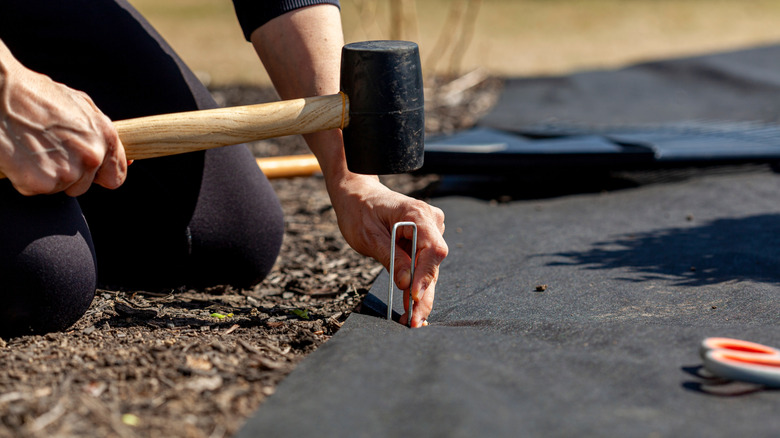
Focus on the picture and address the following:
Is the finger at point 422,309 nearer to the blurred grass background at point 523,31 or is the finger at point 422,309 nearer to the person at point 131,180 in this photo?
the person at point 131,180

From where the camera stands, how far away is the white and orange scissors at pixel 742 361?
134cm

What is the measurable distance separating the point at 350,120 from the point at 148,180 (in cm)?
84

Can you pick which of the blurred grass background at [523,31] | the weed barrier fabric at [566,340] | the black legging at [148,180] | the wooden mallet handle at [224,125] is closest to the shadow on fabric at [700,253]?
the weed barrier fabric at [566,340]

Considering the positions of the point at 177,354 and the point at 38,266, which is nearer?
the point at 177,354

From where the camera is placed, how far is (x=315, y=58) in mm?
2086

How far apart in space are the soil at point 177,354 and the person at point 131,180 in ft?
0.40

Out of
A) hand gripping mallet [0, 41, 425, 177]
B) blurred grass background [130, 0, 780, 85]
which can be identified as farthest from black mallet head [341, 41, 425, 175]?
blurred grass background [130, 0, 780, 85]

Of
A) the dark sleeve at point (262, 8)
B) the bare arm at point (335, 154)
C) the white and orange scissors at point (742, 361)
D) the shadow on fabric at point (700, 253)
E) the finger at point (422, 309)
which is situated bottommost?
the shadow on fabric at point (700, 253)

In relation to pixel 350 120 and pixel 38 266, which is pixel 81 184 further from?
pixel 350 120

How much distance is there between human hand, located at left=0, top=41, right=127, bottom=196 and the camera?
1605mm

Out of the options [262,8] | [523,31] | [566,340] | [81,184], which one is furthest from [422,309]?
[523,31]

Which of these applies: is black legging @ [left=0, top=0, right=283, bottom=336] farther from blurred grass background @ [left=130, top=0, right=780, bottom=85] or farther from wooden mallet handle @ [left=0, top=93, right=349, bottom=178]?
blurred grass background @ [left=130, top=0, right=780, bottom=85]

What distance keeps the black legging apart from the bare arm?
1.27 feet

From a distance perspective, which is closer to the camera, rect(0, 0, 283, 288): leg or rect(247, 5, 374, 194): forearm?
rect(247, 5, 374, 194): forearm
